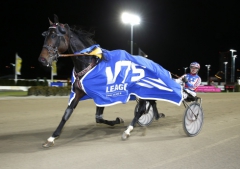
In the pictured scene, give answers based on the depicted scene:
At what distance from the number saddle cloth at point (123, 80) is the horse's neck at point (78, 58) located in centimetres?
12

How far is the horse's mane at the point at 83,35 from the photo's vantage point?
16.8 ft

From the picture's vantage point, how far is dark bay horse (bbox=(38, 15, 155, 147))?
15.0 feet

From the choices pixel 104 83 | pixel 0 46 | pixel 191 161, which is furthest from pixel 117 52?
pixel 0 46

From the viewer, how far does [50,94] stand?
18.1 metres

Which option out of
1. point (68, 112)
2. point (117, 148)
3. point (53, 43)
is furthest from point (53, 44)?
point (117, 148)

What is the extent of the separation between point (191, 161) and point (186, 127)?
1.75 m

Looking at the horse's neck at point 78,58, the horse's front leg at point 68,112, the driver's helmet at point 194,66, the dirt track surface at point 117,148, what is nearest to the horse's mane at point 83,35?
the horse's neck at point 78,58

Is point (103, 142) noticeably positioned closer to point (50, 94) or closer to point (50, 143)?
point (50, 143)

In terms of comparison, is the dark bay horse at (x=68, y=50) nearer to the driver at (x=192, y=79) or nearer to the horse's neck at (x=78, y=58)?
the horse's neck at (x=78, y=58)

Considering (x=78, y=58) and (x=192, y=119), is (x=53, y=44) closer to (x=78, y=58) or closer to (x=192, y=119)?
(x=78, y=58)

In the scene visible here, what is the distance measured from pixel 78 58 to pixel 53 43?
1.62 feet

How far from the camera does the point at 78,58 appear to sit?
16.0 ft

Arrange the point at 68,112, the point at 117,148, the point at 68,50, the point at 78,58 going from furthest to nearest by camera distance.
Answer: the point at 68,50 < the point at 78,58 < the point at 68,112 < the point at 117,148

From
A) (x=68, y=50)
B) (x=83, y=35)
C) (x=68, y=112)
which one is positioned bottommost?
(x=68, y=112)
